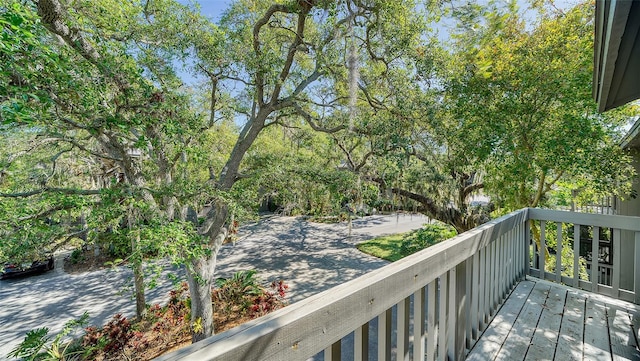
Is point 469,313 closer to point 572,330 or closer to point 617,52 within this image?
point 572,330

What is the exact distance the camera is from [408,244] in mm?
8406

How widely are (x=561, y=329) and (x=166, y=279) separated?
24.5 ft

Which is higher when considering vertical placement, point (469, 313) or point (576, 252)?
point (576, 252)

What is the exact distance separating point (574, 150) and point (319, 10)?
155 inches

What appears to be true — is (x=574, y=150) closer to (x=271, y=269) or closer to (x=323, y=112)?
(x=323, y=112)

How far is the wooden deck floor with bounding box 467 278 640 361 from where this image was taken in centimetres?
171

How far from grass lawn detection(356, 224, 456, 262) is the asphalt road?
0.44 m

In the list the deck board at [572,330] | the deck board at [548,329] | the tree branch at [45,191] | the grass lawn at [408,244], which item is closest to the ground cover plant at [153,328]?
the tree branch at [45,191]

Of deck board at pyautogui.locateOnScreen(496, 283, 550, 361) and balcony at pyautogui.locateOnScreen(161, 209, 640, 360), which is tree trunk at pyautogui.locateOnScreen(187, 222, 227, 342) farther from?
deck board at pyautogui.locateOnScreen(496, 283, 550, 361)

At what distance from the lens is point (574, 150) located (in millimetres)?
3678

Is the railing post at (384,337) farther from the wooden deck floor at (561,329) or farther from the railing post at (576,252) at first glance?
the railing post at (576,252)

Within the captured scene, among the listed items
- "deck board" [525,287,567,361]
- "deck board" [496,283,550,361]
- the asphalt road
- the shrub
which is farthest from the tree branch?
"deck board" [525,287,567,361]

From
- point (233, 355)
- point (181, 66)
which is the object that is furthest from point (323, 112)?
point (233, 355)

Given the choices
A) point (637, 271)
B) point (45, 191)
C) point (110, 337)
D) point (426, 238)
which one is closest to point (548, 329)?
point (637, 271)
